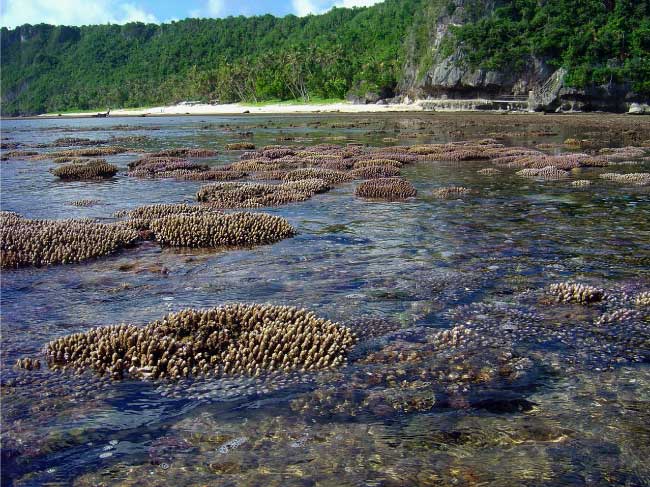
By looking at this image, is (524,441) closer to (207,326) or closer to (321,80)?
(207,326)

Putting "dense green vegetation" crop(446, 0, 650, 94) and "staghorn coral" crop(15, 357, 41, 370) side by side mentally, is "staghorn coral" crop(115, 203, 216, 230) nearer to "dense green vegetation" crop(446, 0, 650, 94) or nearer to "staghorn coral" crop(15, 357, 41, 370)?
"staghorn coral" crop(15, 357, 41, 370)

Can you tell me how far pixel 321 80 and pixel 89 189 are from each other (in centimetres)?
14674

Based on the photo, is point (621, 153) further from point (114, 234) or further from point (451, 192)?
point (114, 234)

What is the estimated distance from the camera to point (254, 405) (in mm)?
5027

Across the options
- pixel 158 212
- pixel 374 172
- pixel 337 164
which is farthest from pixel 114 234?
pixel 337 164

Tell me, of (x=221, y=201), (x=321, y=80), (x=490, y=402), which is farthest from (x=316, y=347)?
(x=321, y=80)

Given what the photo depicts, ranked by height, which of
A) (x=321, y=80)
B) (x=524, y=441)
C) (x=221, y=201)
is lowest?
(x=524, y=441)

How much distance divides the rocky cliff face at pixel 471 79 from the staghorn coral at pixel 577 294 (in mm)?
92655

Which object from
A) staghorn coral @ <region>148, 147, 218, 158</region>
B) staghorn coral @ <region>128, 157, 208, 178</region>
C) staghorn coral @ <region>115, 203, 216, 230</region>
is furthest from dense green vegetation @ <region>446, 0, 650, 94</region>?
staghorn coral @ <region>115, 203, 216, 230</region>

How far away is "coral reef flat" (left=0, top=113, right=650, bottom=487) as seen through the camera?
4.25 metres

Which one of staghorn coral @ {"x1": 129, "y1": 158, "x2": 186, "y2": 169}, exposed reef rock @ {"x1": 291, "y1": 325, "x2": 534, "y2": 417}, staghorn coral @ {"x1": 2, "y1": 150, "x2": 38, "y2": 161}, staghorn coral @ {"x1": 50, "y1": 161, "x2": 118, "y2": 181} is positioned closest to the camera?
exposed reef rock @ {"x1": 291, "y1": 325, "x2": 534, "y2": 417}

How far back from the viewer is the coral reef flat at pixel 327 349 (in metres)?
4.25

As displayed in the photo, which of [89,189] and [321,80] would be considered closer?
[89,189]

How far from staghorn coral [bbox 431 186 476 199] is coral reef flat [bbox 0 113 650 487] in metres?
2.66
